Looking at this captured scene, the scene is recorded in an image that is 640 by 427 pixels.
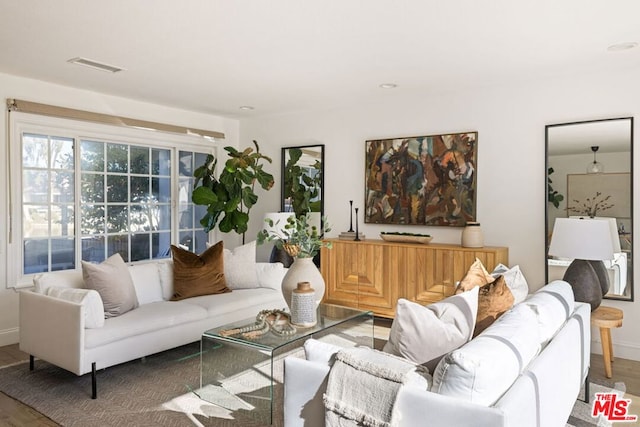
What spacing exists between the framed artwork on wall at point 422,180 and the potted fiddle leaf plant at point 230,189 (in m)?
1.41

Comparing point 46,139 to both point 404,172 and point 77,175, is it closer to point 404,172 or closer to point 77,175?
point 77,175

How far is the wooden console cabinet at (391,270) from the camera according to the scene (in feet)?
14.7

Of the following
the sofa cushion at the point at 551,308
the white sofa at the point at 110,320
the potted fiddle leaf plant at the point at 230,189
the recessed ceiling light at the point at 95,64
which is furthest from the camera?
the potted fiddle leaf plant at the point at 230,189

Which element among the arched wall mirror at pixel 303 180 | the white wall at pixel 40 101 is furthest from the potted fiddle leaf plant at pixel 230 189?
the white wall at pixel 40 101

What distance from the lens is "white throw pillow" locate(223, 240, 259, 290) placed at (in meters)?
4.63

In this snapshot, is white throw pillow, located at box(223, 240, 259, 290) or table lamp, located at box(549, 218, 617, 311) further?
white throw pillow, located at box(223, 240, 259, 290)

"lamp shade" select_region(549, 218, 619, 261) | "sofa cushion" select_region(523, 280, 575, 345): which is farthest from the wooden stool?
"sofa cushion" select_region(523, 280, 575, 345)

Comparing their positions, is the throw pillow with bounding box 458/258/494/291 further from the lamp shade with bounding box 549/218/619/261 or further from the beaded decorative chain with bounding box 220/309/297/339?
the beaded decorative chain with bounding box 220/309/297/339

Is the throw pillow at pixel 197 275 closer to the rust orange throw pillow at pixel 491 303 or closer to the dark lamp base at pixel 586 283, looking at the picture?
the rust orange throw pillow at pixel 491 303

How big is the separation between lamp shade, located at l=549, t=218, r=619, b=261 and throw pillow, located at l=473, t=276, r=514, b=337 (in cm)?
116

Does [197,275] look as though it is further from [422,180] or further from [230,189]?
[422,180]

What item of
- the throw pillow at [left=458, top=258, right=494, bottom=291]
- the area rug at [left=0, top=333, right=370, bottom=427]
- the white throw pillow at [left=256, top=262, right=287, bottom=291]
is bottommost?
the area rug at [left=0, top=333, right=370, bottom=427]

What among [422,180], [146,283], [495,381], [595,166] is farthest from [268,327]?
[595,166]

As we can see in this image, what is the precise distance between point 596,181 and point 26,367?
4.85m
